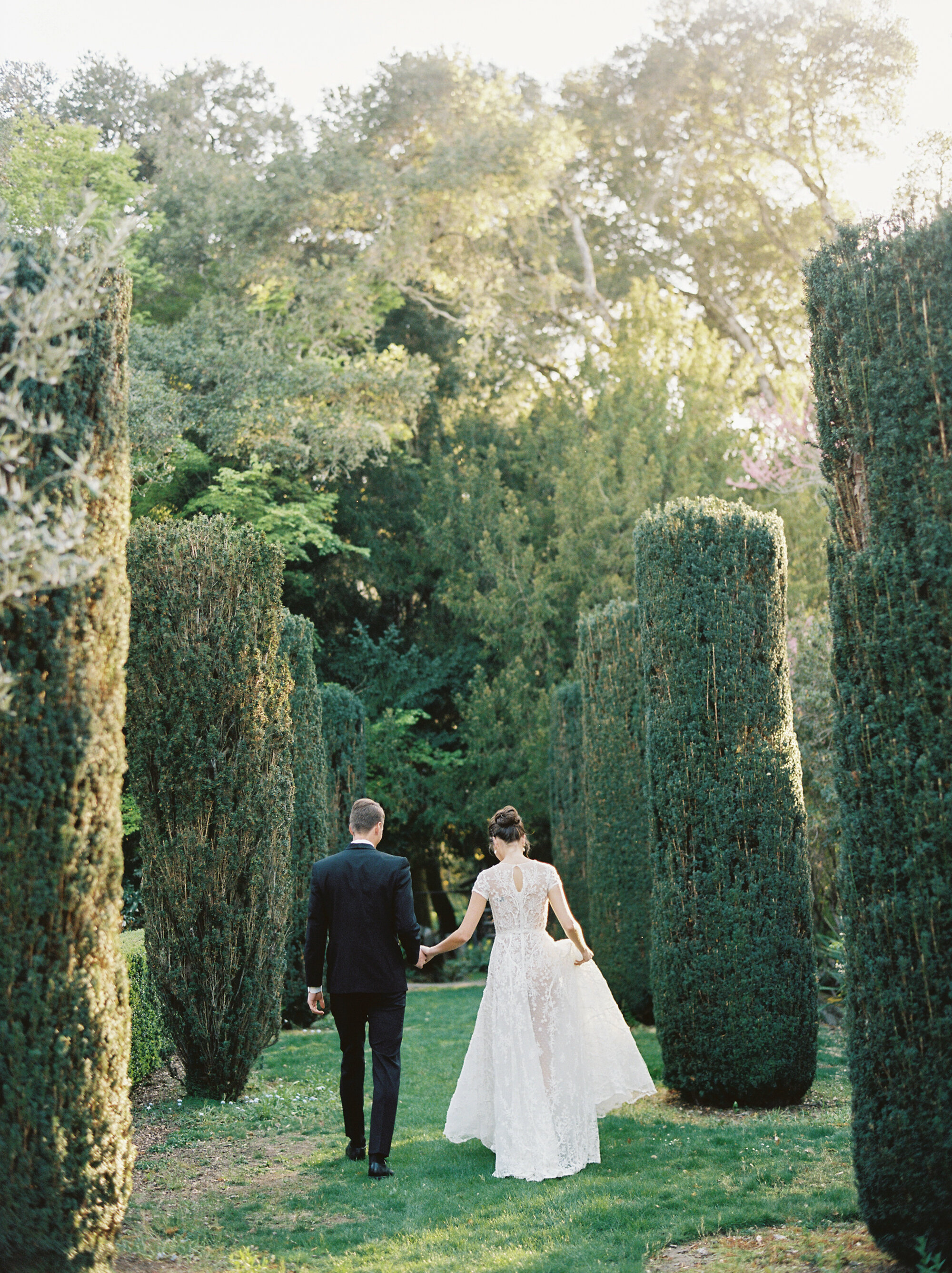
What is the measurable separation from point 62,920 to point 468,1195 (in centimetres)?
300

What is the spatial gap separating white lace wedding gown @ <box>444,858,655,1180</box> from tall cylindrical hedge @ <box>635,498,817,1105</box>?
96 cm

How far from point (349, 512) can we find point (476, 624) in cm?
363

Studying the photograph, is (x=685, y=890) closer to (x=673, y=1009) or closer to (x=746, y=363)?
(x=673, y=1009)

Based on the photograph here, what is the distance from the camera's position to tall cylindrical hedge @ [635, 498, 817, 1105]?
7605mm

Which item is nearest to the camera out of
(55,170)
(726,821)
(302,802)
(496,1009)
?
(496,1009)

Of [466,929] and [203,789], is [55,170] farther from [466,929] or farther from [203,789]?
[466,929]

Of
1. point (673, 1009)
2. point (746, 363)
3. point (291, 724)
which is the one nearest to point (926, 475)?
point (673, 1009)

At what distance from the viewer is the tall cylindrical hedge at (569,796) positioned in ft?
46.8

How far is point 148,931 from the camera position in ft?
25.0

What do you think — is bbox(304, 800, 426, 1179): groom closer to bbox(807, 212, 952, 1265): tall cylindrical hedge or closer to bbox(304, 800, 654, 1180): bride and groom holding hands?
bbox(304, 800, 654, 1180): bride and groom holding hands

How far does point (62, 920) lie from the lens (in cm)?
392

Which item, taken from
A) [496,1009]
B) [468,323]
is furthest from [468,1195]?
[468,323]

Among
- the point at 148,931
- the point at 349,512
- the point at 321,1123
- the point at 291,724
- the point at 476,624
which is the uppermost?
the point at 349,512

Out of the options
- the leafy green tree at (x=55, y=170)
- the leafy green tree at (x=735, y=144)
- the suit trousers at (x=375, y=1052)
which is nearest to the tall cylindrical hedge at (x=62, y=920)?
the suit trousers at (x=375, y=1052)
